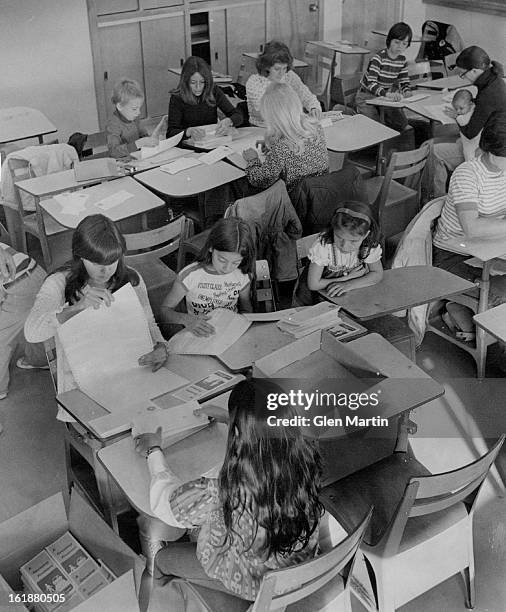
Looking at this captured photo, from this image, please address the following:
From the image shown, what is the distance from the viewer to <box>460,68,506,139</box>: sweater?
4.36m

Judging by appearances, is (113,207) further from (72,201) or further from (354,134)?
(354,134)

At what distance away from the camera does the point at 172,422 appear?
2.17m

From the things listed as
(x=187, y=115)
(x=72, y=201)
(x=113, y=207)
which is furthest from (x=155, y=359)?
(x=187, y=115)

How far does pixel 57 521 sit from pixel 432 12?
6848 mm

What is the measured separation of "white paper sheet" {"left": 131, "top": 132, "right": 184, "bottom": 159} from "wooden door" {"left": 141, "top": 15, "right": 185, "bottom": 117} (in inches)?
105

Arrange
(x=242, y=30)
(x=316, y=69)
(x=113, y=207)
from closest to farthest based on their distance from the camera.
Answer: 1. (x=113, y=207)
2. (x=242, y=30)
3. (x=316, y=69)

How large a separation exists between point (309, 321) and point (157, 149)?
1.95 meters

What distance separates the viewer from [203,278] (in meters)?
2.94

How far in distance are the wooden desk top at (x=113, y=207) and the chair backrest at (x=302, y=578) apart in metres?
2.13

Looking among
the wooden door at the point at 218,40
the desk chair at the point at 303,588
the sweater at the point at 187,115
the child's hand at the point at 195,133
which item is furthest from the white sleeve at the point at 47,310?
the wooden door at the point at 218,40

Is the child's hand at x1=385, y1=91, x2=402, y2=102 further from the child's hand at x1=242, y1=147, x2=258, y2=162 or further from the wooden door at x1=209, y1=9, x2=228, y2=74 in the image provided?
the wooden door at x1=209, y1=9, x2=228, y2=74

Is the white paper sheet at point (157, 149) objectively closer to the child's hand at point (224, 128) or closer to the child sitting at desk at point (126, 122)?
the child sitting at desk at point (126, 122)

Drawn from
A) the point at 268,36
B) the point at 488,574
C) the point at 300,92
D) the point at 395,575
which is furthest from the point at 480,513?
→ the point at 268,36

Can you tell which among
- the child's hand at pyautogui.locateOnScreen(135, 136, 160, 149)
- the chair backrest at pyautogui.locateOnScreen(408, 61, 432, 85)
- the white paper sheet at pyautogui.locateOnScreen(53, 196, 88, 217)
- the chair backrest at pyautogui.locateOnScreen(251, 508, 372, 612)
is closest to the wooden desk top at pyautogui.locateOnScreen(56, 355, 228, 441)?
the chair backrest at pyautogui.locateOnScreen(251, 508, 372, 612)
